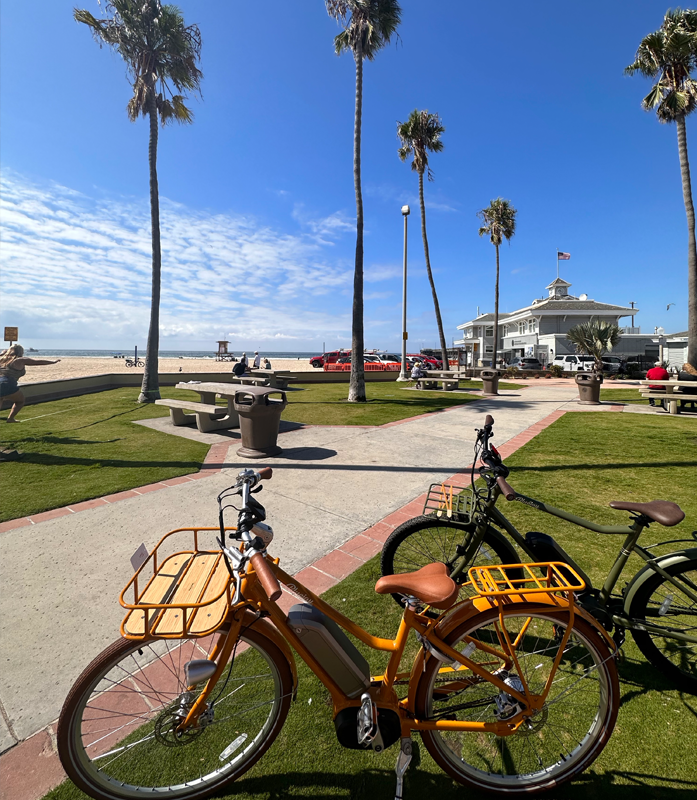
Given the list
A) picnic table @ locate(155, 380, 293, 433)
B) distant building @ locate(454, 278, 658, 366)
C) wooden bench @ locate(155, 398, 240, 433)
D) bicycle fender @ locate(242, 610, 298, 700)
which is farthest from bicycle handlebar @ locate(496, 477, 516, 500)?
distant building @ locate(454, 278, 658, 366)

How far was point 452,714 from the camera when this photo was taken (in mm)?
1733

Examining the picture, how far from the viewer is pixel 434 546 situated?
273cm

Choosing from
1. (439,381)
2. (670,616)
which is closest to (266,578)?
(670,616)

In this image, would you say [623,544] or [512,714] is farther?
[623,544]

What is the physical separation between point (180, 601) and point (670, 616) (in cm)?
256

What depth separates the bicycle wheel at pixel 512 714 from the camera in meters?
1.65

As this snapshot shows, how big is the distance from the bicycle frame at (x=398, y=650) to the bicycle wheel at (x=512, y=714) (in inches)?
1.4

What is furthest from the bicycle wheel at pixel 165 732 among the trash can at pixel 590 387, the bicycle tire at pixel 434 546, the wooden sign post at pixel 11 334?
the trash can at pixel 590 387

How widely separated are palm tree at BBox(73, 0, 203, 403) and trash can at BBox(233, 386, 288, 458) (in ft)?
26.2

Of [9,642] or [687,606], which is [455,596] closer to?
[687,606]

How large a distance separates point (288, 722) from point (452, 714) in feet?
2.77

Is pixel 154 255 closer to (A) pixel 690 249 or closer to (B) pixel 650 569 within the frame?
(B) pixel 650 569

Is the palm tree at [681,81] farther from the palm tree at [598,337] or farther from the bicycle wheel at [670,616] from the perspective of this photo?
the bicycle wheel at [670,616]

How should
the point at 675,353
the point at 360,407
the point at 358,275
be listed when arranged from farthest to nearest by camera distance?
the point at 675,353, the point at 358,275, the point at 360,407
